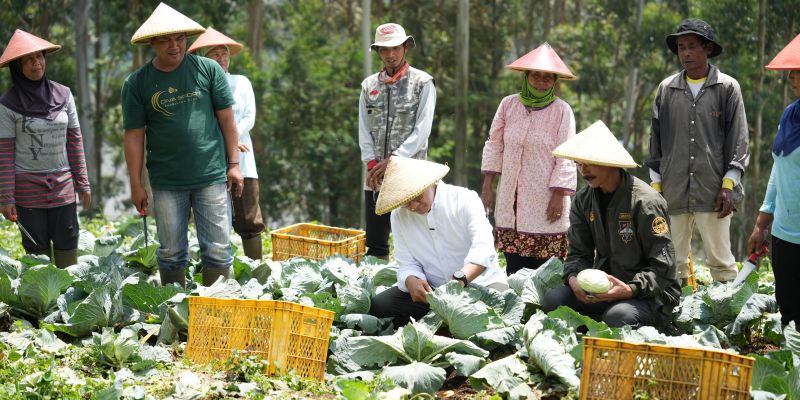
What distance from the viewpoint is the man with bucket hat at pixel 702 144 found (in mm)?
5508

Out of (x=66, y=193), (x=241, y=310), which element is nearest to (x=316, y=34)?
(x=66, y=193)

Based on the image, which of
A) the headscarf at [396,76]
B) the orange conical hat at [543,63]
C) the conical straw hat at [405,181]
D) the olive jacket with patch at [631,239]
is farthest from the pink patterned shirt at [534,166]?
the conical straw hat at [405,181]

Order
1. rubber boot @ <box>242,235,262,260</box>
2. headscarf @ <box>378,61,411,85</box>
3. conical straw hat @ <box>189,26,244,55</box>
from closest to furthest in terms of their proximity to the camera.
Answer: headscarf @ <box>378,61,411,85</box>
conical straw hat @ <box>189,26,244,55</box>
rubber boot @ <box>242,235,262,260</box>

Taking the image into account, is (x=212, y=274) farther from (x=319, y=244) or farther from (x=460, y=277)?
(x=460, y=277)

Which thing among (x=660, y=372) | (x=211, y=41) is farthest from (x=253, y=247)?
(x=660, y=372)

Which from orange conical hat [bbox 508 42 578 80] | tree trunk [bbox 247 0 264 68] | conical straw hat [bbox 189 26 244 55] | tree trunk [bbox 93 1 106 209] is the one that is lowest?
tree trunk [bbox 93 1 106 209]

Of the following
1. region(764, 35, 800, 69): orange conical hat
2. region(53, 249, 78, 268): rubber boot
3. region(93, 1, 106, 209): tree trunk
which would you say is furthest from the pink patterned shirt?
region(93, 1, 106, 209): tree trunk

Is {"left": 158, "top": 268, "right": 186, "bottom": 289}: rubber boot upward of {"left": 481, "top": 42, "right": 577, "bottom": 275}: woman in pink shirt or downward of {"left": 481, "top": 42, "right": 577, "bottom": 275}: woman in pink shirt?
downward

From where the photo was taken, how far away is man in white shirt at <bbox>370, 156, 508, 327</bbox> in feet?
15.3

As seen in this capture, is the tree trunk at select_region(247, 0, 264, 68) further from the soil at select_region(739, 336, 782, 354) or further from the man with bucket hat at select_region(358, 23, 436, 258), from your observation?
the soil at select_region(739, 336, 782, 354)

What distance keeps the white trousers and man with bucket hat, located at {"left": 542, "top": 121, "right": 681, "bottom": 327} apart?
1.08m

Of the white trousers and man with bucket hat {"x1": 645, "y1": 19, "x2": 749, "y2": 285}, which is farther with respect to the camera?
the white trousers

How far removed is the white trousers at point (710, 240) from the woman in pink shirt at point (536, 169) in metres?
0.72

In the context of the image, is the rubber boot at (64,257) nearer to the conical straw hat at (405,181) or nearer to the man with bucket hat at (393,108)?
the man with bucket hat at (393,108)
